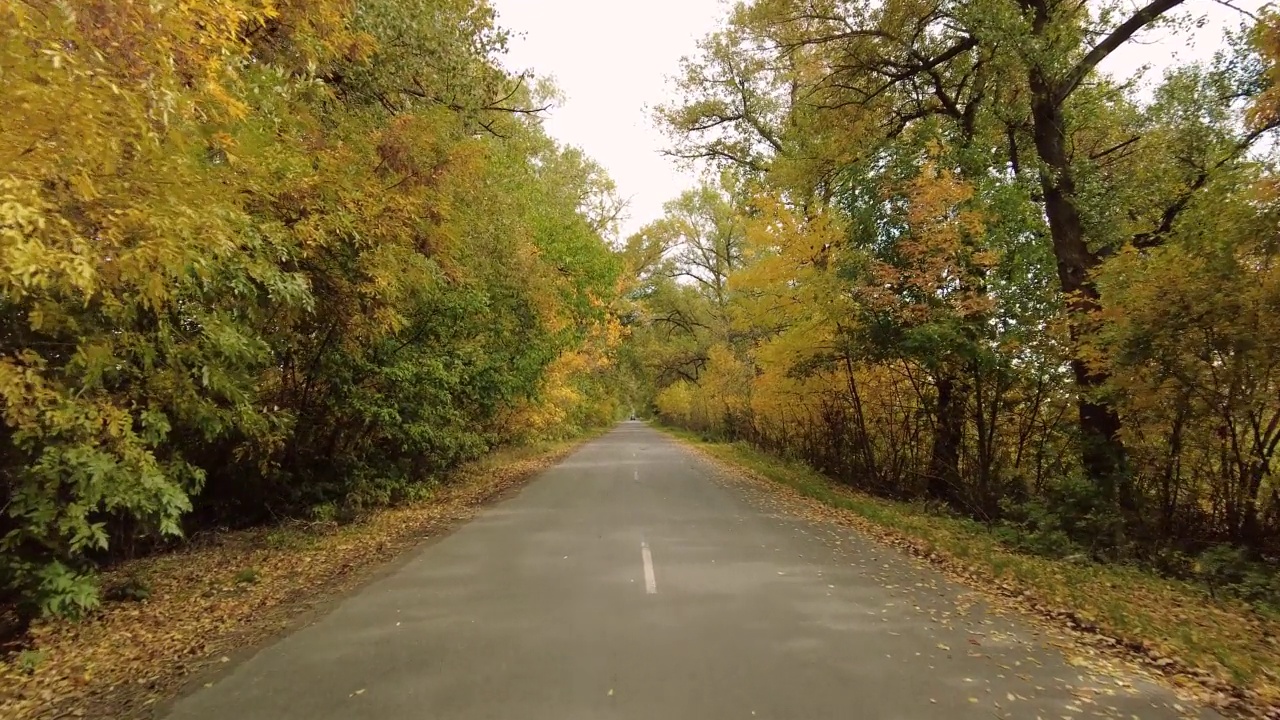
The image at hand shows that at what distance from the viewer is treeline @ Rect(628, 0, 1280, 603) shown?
9.03m

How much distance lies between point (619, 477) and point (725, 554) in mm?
10272

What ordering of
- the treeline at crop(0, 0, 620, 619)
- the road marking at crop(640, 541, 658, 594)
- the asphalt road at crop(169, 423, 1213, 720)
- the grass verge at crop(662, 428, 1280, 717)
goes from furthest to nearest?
the road marking at crop(640, 541, 658, 594) → the grass verge at crop(662, 428, 1280, 717) → the asphalt road at crop(169, 423, 1213, 720) → the treeline at crop(0, 0, 620, 619)

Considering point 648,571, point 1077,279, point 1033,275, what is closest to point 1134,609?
point 648,571

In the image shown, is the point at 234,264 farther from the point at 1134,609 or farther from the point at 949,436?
the point at 949,436

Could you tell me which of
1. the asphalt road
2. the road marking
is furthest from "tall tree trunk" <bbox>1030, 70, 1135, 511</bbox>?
the road marking

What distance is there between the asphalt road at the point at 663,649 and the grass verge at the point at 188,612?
20.6 inches

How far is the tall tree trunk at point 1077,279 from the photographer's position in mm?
11180

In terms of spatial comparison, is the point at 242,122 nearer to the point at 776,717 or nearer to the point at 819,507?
the point at 776,717

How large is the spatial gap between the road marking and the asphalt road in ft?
0.10

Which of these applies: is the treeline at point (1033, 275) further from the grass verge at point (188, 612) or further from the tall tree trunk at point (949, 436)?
the grass verge at point (188, 612)

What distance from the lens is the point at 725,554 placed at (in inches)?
353

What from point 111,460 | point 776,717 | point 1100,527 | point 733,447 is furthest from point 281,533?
point 733,447

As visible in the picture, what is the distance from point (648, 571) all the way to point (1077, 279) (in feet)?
30.3

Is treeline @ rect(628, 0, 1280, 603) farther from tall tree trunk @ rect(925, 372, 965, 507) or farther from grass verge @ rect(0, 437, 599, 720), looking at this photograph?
grass verge @ rect(0, 437, 599, 720)
